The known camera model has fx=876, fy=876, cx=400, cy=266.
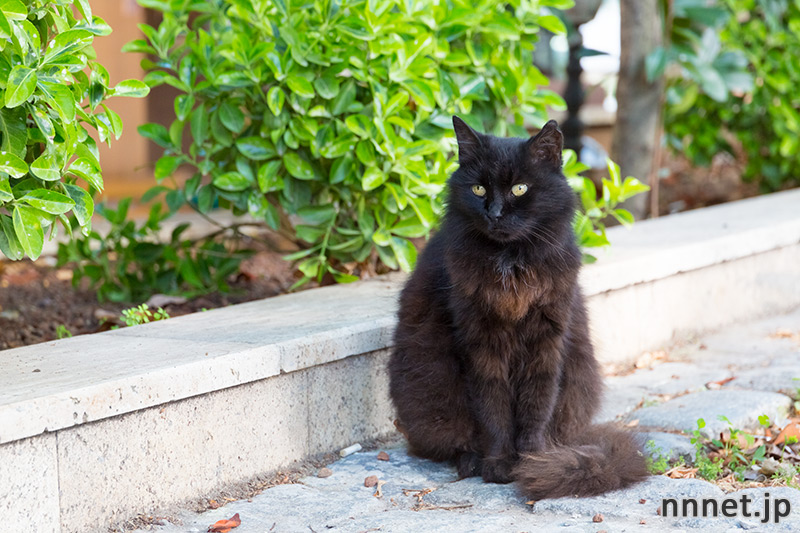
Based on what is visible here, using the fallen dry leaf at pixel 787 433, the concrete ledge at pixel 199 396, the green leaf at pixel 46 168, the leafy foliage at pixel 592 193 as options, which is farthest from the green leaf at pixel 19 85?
the fallen dry leaf at pixel 787 433

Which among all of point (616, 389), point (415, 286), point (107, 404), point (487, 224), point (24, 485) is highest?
point (487, 224)

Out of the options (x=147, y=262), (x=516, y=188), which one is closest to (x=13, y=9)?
(x=516, y=188)

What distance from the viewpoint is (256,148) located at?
3.80 metres

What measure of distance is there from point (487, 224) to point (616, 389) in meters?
1.58

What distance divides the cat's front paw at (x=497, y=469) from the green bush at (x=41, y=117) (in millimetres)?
1456

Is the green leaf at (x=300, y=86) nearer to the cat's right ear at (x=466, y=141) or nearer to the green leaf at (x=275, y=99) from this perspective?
the green leaf at (x=275, y=99)

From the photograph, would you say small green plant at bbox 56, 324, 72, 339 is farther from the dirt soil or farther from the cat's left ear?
the cat's left ear

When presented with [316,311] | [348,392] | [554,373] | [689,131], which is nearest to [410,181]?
[316,311]

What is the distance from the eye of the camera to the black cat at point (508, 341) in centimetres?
267

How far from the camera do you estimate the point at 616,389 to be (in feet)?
12.8

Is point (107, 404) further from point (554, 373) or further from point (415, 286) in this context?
point (554, 373)

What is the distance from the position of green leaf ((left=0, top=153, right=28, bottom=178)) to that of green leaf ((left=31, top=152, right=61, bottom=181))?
0.15 feet

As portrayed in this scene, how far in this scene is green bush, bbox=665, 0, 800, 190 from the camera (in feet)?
21.9

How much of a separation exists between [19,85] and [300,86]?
151 centimetres
